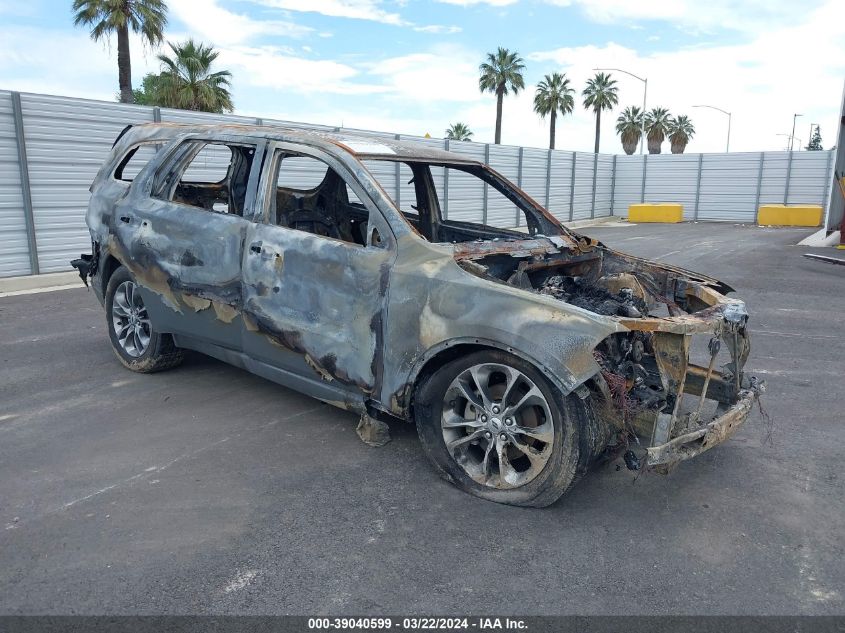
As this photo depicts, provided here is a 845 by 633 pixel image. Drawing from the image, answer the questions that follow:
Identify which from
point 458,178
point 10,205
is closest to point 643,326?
point 10,205

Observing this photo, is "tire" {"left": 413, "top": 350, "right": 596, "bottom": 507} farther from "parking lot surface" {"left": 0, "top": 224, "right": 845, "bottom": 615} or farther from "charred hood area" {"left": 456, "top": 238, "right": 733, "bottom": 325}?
"charred hood area" {"left": 456, "top": 238, "right": 733, "bottom": 325}

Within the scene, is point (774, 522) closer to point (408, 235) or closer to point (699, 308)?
point (699, 308)

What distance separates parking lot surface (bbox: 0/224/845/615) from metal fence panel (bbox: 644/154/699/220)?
31.5m

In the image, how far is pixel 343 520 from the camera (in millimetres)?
3326

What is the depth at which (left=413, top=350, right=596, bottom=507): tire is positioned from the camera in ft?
10.7

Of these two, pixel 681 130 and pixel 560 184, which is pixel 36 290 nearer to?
pixel 560 184

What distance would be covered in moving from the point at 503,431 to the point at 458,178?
17.0m

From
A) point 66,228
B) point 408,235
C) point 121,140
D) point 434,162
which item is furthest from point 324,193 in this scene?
point 66,228

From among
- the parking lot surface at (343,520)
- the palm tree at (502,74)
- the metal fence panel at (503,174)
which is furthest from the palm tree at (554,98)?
the parking lot surface at (343,520)

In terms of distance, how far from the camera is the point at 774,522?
341 centimetres

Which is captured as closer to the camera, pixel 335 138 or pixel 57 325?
pixel 335 138

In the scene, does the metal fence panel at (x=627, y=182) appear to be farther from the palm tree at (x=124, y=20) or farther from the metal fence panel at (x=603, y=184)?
the palm tree at (x=124, y=20)

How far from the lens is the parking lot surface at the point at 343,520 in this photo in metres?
2.76

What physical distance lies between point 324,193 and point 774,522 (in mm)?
4064
